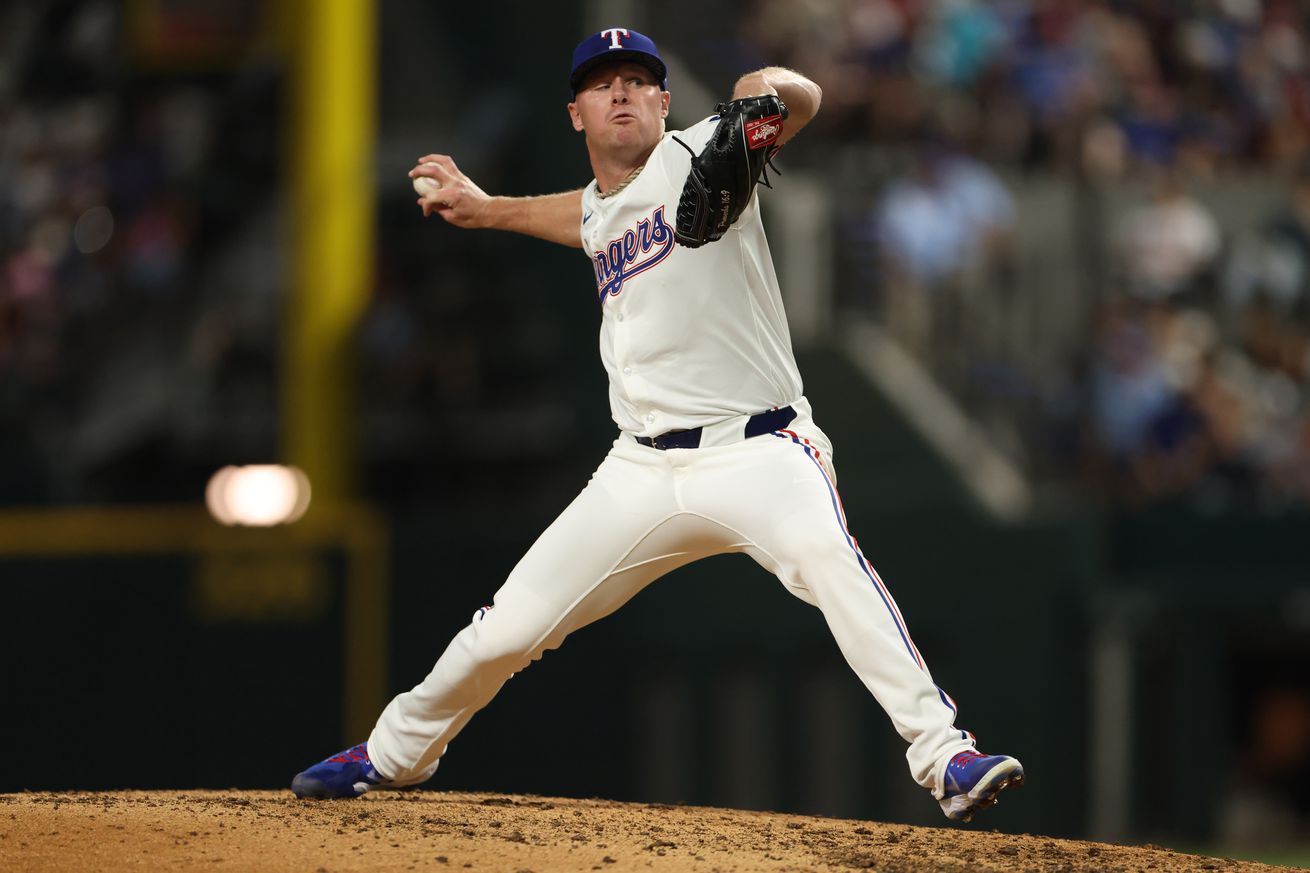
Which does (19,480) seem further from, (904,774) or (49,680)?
(904,774)

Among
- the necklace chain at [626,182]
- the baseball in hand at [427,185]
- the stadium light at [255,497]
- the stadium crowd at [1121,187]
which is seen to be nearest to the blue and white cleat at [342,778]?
the baseball in hand at [427,185]

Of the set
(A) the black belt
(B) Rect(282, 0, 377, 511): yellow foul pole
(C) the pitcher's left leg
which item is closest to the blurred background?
(B) Rect(282, 0, 377, 511): yellow foul pole

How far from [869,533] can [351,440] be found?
307 centimetres

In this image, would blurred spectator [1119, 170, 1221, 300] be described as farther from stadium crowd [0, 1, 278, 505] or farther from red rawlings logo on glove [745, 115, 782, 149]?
red rawlings logo on glove [745, 115, 782, 149]

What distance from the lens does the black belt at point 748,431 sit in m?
5.20

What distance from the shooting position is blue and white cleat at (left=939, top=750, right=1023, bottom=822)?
4750mm

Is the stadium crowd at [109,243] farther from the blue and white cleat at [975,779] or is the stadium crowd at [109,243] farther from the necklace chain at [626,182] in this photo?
the blue and white cleat at [975,779]

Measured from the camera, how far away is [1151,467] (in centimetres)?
1142

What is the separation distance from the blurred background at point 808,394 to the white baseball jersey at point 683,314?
570 cm

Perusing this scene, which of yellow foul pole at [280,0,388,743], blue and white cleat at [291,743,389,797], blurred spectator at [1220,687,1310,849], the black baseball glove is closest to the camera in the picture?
the black baseball glove

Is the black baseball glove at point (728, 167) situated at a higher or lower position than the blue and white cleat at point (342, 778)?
higher

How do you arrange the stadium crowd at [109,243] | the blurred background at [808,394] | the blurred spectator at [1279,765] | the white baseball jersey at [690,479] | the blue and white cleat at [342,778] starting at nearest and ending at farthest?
1. the white baseball jersey at [690,479]
2. the blue and white cleat at [342,778]
3. the blurred background at [808,394]
4. the blurred spectator at [1279,765]
5. the stadium crowd at [109,243]

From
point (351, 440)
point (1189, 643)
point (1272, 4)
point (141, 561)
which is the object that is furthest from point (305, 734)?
point (1272, 4)

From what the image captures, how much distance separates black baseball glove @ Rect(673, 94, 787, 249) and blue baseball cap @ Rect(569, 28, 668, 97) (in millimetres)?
336
